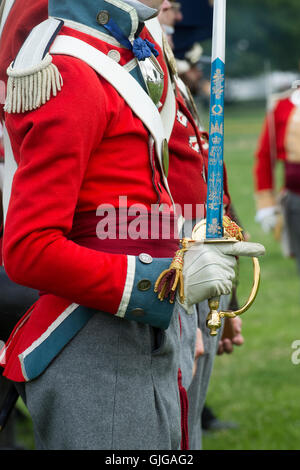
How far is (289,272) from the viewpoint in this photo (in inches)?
353

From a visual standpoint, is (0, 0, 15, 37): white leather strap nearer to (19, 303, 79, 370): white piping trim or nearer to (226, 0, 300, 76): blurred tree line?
(19, 303, 79, 370): white piping trim

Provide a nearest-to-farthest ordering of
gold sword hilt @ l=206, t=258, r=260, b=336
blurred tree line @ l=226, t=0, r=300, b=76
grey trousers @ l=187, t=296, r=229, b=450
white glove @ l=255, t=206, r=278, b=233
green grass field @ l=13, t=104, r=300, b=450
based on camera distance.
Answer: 1. gold sword hilt @ l=206, t=258, r=260, b=336
2. grey trousers @ l=187, t=296, r=229, b=450
3. green grass field @ l=13, t=104, r=300, b=450
4. blurred tree line @ l=226, t=0, r=300, b=76
5. white glove @ l=255, t=206, r=278, b=233

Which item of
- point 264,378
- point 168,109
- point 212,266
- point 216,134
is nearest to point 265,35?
point 264,378

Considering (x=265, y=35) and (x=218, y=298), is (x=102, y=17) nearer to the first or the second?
(x=218, y=298)

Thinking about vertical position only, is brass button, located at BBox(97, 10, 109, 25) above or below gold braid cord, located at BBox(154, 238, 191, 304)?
above

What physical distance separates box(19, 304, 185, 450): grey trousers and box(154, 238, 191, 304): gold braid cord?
0.15m

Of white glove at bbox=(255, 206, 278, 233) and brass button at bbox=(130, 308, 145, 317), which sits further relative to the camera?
white glove at bbox=(255, 206, 278, 233)

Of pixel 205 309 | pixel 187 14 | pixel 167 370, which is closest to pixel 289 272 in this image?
pixel 187 14

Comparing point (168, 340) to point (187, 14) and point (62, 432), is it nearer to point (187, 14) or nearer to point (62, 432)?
point (62, 432)

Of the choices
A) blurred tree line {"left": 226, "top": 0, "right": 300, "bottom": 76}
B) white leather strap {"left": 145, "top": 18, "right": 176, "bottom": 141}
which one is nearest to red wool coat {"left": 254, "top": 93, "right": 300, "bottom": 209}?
blurred tree line {"left": 226, "top": 0, "right": 300, "bottom": 76}

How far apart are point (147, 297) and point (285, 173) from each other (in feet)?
14.4

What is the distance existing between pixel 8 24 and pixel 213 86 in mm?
544

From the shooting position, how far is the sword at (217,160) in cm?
159

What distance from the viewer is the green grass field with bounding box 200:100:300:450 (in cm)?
421
